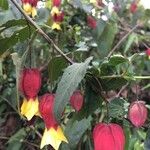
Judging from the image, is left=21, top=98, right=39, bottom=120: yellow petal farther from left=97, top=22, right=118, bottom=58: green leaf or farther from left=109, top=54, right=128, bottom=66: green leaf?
left=97, top=22, right=118, bottom=58: green leaf

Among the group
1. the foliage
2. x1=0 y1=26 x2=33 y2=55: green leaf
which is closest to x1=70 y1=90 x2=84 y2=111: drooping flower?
Result: the foliage

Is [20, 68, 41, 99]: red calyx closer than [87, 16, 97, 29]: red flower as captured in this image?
Yes

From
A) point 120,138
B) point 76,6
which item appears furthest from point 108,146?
point 76,6

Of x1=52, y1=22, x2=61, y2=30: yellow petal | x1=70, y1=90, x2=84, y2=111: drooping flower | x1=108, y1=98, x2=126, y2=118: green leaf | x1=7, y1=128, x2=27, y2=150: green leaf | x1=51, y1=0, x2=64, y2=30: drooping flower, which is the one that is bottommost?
x1=7, y1=128, x2=27, y2=150: green leaf

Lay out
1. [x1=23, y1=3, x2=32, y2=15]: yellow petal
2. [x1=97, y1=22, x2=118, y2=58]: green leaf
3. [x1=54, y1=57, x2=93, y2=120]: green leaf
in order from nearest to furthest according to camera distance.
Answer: [x1=54, y1=57, x2=93, y2=120]: green leaf < [x1=23, y1=3, x2=32, y2=15]: yellow petal < [x1=97, y1=22, x2=118, y2=58]: green leaf

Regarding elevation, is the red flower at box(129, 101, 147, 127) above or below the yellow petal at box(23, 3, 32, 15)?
below

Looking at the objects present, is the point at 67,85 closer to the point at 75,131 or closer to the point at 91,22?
the point at 75,131

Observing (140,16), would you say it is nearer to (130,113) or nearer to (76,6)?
(76,6)
